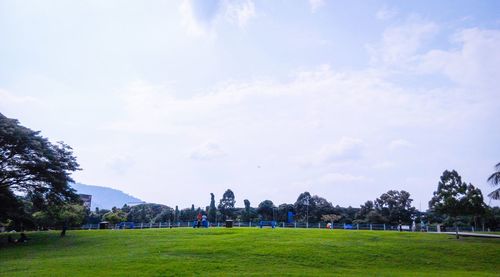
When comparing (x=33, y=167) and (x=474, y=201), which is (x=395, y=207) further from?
(x=33, y=167)

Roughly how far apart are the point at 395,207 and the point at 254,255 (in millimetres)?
57777

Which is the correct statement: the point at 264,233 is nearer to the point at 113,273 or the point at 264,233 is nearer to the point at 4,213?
the point at 113,273

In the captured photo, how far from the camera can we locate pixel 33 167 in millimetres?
44312

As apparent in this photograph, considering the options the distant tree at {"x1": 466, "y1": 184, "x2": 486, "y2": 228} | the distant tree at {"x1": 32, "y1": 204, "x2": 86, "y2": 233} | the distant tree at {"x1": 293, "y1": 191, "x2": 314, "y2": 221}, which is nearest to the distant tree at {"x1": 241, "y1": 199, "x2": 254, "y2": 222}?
the distant tree at {"x1": 293, "y1": 191, "x2": 314, "y2": 221}

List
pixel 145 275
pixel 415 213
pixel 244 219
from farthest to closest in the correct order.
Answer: pixel 244 219 → pixel 415 213 → pixel 145 275

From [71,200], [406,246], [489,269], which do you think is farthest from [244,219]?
[489,269]

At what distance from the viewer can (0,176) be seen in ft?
145

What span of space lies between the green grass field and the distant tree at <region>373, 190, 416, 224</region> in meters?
40.3

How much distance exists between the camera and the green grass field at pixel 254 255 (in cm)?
2527

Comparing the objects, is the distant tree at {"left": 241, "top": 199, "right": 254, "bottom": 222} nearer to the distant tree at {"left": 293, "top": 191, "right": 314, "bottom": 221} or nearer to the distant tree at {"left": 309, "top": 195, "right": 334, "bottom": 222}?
the distant tree at {"left": 293, "top": 191, "right": 314, "bottom": 221}

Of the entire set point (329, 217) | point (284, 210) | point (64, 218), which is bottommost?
point (64, 218)

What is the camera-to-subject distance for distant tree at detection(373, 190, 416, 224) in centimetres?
7862

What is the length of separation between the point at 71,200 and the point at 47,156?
5977 millimetres

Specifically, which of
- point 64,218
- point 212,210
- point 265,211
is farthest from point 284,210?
point 64,218
